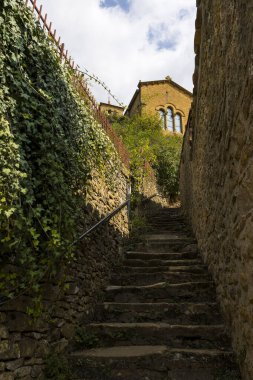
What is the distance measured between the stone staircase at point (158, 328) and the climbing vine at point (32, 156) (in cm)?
112

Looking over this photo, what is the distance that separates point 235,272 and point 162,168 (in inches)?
447

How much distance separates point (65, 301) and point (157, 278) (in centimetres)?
184

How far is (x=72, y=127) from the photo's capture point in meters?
3.97

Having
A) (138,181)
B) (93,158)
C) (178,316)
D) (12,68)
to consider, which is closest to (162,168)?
(138,181)

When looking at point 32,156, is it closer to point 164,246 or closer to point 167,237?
point 164,246

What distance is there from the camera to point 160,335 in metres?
3.56

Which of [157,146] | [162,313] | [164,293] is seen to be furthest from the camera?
[157,146]

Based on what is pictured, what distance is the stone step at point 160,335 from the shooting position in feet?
11.1

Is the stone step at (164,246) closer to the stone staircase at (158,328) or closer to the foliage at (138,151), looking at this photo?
the stone staircase at (158,328)

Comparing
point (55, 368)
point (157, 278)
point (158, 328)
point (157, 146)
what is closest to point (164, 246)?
point (157, 278)

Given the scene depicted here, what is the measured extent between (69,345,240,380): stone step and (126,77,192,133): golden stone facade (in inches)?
718

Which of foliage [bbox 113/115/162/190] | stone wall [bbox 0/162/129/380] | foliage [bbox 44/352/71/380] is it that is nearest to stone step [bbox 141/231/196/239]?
stone wall [bbox 0/162/129/380]

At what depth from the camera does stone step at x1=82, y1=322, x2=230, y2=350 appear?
3395 millimetres

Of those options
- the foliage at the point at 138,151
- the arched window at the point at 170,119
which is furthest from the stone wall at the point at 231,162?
the arched window at the point at 170,119
